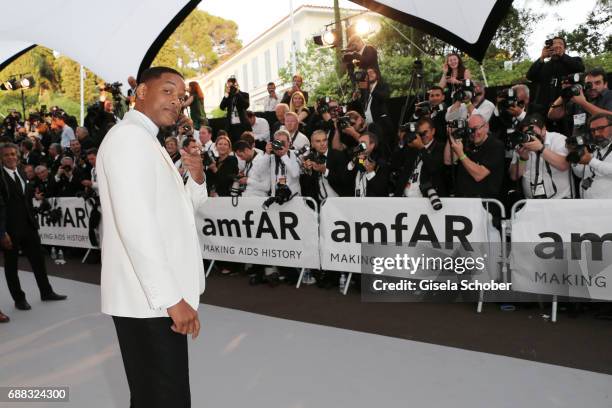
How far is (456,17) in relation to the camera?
8.99m

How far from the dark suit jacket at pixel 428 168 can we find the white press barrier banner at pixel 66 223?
17.8 feet

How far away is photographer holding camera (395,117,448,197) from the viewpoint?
5320mm

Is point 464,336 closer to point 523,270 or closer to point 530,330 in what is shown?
point 530,330

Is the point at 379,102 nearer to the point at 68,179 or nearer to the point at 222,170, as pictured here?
the point at 222,170

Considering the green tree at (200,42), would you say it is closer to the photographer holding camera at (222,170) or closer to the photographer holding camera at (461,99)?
the photographer holding camera at (222,170)

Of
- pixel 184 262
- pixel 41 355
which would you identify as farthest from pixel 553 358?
pixel 41 355

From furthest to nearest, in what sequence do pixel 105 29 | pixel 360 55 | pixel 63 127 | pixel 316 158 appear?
pixel 63 127 < pixel 105 29 < pixel 360 55 < pixel 316 158

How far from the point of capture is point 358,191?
5797mm

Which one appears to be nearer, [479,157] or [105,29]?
[479,157]

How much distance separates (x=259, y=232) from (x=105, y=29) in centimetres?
851

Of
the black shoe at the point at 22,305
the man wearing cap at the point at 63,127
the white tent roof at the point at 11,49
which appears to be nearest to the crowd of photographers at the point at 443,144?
the black shoe at the point at 22,305

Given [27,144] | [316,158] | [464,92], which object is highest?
[464,92]

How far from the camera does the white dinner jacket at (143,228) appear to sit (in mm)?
1760

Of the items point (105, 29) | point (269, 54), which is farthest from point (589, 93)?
point (269, 54)
